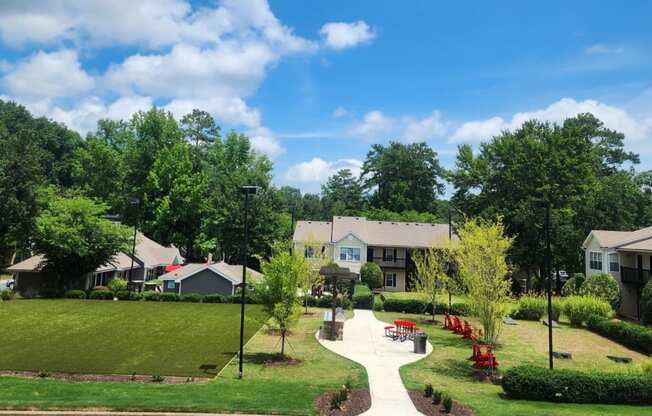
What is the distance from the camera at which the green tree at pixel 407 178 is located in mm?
87812

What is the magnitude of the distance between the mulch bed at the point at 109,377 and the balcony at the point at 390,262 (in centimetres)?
3940

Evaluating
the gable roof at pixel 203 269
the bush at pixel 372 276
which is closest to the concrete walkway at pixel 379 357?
the gable roof at pixel 203 269

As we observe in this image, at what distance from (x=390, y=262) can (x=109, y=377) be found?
4116 centimetres

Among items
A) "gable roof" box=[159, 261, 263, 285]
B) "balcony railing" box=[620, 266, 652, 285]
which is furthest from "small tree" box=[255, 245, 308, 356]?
"balcony railing" box=[620, 266, 652, 285]

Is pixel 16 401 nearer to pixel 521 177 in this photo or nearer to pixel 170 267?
pixel 170 267

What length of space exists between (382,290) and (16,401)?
43.8m

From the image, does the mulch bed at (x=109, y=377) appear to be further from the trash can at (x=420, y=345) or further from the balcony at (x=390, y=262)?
the balcony at (x=390, y=262)

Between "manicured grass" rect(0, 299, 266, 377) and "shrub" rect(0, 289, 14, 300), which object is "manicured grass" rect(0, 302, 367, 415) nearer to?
A: "manicured grass" rect(0, 299, 266, 377)

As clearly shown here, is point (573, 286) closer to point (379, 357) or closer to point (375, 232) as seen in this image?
point (375, 232)

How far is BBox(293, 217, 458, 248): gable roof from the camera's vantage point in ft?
179

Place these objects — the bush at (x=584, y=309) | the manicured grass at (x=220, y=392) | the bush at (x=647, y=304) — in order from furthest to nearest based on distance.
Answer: the bush at (x=584, y=309) → the bush at (x=647, y=304) → the manicured grass at (x=220, y=392)

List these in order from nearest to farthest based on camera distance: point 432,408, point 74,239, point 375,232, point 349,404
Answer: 1. point 432,408
2. point 349,404
3. point 74,239
4. point 375,232

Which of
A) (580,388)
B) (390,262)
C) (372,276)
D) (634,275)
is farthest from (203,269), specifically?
(634,275)

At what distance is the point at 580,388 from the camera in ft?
48.5
